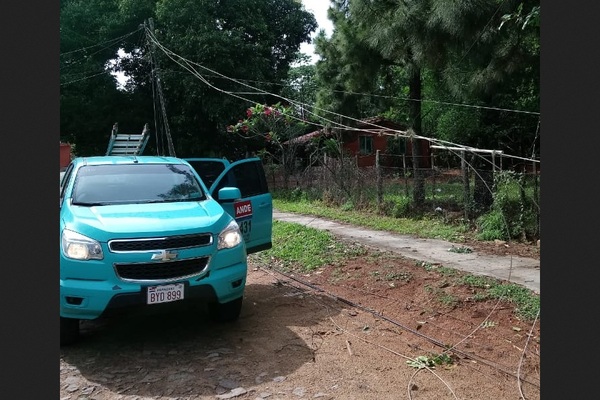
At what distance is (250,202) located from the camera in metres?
6.36

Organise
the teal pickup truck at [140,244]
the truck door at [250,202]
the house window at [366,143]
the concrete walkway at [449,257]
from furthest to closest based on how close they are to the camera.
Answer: the house window at [366,143] < the concrete walkway at [449,257] < the truck door at [250,202] < the teal pickup truck at [140,244]

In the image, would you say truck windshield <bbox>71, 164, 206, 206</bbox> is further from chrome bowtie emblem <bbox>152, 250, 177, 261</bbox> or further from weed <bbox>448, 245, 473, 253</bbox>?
weed <bbox>448, 245, 473, 253</bbox>

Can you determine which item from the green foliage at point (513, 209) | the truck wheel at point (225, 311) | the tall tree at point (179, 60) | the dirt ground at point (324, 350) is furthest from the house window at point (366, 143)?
the truck wheel at point (225, 311)

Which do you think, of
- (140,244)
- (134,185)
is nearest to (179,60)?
(134,185)

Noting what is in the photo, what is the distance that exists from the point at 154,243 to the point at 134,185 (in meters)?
1.38

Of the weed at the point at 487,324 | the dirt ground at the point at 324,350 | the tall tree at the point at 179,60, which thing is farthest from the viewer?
the tall tree at the point at 179,60

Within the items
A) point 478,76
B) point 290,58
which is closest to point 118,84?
point 290,58

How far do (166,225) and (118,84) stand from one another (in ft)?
92.2

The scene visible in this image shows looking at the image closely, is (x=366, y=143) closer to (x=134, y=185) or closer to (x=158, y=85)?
(x=158, y=85)

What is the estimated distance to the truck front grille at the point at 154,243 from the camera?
14.3 feet

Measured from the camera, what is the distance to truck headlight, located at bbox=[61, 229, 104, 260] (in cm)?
434

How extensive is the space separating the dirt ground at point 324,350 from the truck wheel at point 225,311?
0.09 meters

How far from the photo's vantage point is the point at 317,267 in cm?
805

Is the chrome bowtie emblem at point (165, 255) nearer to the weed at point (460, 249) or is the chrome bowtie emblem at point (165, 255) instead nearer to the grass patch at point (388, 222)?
the weed at point (460, 249)
